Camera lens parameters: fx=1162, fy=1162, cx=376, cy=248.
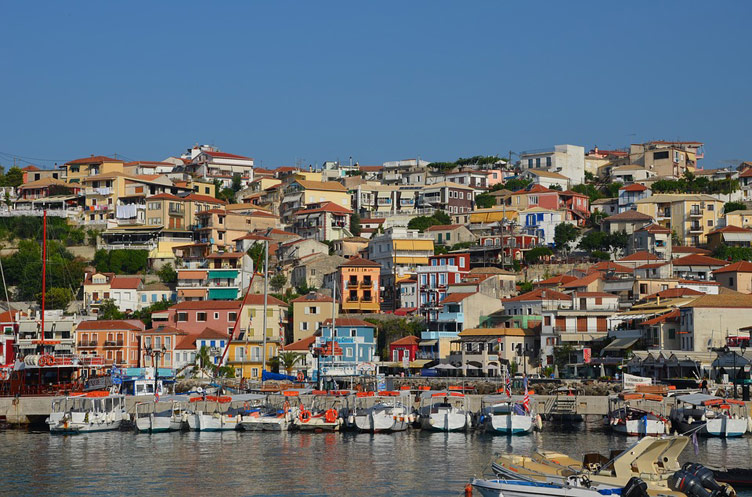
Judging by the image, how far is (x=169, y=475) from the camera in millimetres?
42281

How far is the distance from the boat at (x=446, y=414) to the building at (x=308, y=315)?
30947mm

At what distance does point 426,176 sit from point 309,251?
3780 cm

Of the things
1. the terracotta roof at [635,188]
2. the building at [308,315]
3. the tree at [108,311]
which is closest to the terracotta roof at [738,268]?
the terracotta roof at [635,188]

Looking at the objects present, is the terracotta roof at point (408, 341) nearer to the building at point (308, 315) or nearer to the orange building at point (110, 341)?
the building at point (308, 315)

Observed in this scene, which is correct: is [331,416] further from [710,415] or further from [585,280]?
[585,280]

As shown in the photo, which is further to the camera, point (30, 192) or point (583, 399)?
point (30, 192)

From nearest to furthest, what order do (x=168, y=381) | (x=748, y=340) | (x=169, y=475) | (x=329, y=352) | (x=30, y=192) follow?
(x=169, y=475)
(x=748, y=340)
(x=168, y=381)
(x=329, y=352)
(x=30, y=192)

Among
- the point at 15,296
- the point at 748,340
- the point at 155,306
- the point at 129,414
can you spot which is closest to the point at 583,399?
the point at 748,340

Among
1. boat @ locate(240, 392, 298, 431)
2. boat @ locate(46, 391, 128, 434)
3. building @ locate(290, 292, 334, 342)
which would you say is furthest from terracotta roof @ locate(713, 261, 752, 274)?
boat @ locate(46, 391, 128, 434)

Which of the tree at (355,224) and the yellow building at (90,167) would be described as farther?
the yellow building at (90,167)

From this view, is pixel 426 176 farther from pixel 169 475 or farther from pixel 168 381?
pixel 169 475

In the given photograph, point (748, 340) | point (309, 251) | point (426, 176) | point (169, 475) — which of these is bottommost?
point (169, 475)

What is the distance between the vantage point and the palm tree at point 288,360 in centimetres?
8181

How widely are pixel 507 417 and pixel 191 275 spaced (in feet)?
159
